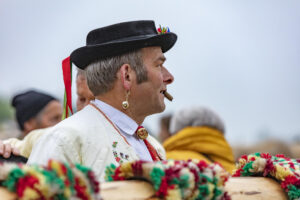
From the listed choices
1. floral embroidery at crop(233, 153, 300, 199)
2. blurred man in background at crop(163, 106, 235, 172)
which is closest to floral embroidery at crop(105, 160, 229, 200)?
floral embroidery at crop(233, 153, 300, 199)

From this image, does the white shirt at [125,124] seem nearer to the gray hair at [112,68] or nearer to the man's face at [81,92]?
the gray hair at [112,68]

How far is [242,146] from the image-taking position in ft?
39.2

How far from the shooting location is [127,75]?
2596 millimetres

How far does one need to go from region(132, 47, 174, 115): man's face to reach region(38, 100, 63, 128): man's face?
86.9 inches

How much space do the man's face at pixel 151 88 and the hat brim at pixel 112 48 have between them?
6 cm

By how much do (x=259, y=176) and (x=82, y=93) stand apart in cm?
198

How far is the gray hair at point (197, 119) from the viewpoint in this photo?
4.55 metres

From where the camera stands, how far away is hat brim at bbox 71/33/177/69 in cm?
252

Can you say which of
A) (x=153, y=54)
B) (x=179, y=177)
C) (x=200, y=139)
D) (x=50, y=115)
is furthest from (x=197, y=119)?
(x=179, y=177)

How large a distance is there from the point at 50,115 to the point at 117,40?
7.71 feet

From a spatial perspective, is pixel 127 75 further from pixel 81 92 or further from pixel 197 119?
pixel 197 119

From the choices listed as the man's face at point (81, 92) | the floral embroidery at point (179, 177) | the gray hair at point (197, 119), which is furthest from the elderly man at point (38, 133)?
the floral embroidery at point (179, 177)

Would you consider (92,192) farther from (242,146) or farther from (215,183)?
(242,146)

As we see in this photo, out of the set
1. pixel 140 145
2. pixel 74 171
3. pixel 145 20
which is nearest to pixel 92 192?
pixel 74 171
